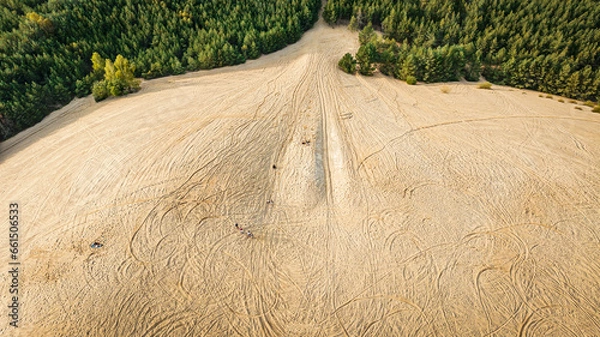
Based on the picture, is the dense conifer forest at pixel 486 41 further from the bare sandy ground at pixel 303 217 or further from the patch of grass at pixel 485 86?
the bare sandy ground at pixel 303 217

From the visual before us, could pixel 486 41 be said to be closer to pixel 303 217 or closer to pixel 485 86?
pixel 485 86

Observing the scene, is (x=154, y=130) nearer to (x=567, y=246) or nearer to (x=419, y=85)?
(x=419, y=85)

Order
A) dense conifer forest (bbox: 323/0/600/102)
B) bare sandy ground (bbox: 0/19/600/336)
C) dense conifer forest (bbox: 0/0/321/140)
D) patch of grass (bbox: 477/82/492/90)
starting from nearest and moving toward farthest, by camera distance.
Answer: bare sandy ground (bbox: 0/19/600/336) → dense conifer forest (bbox: 0/0/321/140) → dense conifer forest (bbox: 323/0/600/102) → patch of grass (bbox: 477/82/492/90)

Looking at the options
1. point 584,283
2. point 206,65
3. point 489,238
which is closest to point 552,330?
point 584,283

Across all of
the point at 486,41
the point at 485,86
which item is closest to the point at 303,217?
the point at 485,86

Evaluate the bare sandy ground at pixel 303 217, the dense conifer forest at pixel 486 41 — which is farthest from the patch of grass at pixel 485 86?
the bare sandy ground at pixel 303 217

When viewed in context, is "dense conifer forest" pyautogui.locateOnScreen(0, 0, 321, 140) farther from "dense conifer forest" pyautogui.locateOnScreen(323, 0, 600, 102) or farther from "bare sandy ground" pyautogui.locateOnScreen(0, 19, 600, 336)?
"dense conifer forest" pyautogui.locateOnScreen(323, 0, 600, 102)

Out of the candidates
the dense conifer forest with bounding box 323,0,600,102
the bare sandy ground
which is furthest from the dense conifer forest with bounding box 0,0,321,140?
the dense conifer forest with bounding box 323,0,600,102
